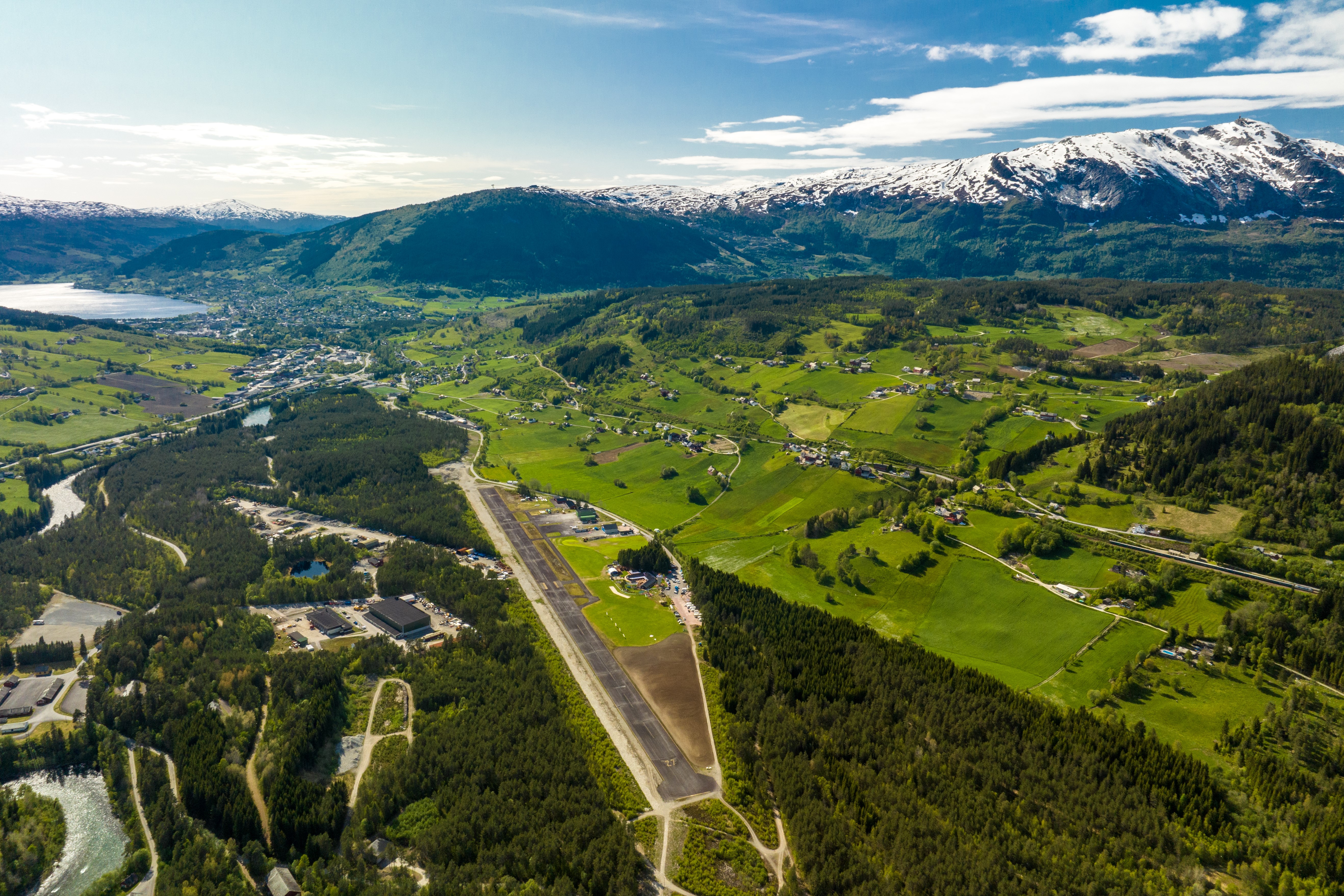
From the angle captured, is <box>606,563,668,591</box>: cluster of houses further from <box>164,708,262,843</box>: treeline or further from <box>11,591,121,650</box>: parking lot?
<box>11,591,121,650</box>: parking lot

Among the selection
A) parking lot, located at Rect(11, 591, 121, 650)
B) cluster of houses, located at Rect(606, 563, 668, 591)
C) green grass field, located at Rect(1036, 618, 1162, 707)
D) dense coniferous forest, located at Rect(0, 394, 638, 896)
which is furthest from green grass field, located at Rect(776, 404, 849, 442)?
parking lot, located at Rect(11, 591, 121, 650)

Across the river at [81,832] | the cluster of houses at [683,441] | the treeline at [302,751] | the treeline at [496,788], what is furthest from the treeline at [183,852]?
the cluster of houses at [683,441]

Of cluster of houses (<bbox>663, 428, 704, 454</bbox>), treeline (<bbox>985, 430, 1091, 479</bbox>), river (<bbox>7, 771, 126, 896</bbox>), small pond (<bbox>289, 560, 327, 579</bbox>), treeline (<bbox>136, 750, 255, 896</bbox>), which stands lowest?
river (<bbox>7, 771, 126, 896</bbox>)

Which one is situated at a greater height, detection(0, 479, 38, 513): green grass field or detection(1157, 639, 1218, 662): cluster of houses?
detection(0, 479, 38, 513): green grass field

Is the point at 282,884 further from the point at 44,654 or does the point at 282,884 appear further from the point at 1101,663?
the point at 1101,663

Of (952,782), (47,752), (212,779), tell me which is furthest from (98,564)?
(952,782)

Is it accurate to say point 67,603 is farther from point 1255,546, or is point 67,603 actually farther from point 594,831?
point 1255,546
